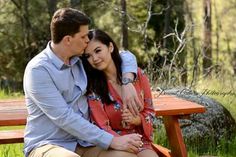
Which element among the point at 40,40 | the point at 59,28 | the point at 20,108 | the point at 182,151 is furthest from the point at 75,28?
the point at 40,40

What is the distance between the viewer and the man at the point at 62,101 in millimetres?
3277

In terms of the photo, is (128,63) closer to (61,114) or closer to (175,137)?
(61,114)

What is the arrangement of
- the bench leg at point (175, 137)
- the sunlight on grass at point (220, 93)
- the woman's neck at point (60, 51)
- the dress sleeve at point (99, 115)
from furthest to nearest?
the sunlight on grass at point (220, 93) < the bench leg at point (175, 137) < the dress sleeve at point (99, 115) < the woman's neck at point (60, 51)

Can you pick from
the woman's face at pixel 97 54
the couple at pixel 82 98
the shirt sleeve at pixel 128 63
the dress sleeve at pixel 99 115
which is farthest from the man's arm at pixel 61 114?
the shirt sleeve at pixel 128 63

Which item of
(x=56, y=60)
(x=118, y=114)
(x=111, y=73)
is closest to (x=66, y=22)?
(x=56, y=60)

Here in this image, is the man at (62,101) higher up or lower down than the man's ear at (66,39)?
lower down

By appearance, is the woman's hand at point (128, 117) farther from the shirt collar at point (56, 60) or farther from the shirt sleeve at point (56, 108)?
the shirt collar at point (56, 60)

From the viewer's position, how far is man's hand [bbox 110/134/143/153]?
11.0 feet

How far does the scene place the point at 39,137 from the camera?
337 centimetres

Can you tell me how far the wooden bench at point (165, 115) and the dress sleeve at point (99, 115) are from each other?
17.8 inches

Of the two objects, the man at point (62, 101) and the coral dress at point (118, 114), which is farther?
the coral dress at point (118, 114)

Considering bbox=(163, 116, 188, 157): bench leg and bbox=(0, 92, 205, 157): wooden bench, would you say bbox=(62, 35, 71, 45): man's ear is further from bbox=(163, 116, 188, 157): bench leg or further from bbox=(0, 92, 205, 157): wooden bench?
bbox=(163, 116, 188, 157): bench leg

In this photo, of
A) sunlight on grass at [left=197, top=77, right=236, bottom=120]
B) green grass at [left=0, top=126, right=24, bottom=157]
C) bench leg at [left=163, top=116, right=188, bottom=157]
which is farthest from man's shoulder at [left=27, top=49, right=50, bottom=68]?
sunlight on grass at [left=197, top=77, right=236, bottom=120]

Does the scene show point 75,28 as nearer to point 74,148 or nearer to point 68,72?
point 68,72
